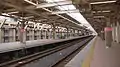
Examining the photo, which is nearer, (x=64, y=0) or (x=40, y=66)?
(x=40, y=66)

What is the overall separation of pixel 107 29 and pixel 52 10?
4696mm

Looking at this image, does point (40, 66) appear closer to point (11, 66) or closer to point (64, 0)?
point (11, 66)

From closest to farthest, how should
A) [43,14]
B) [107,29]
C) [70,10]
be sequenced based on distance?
[70,10]
[107,29]
[43,14]

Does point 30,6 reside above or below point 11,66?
above

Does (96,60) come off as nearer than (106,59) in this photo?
Yes

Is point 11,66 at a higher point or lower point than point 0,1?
lower

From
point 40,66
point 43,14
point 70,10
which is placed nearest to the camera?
point 40,66

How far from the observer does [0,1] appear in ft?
32.0

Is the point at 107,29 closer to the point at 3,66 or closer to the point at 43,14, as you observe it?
the point at 43,14

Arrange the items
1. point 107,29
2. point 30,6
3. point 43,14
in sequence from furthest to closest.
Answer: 1. point 43,14
2. point 107,29
3. point 30,6

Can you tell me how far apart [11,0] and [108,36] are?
854cm

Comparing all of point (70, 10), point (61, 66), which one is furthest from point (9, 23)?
point (61, 66)

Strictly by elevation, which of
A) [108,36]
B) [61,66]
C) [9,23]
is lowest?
[61,66]

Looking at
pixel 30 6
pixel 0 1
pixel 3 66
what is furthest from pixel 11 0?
pixel 3 66
